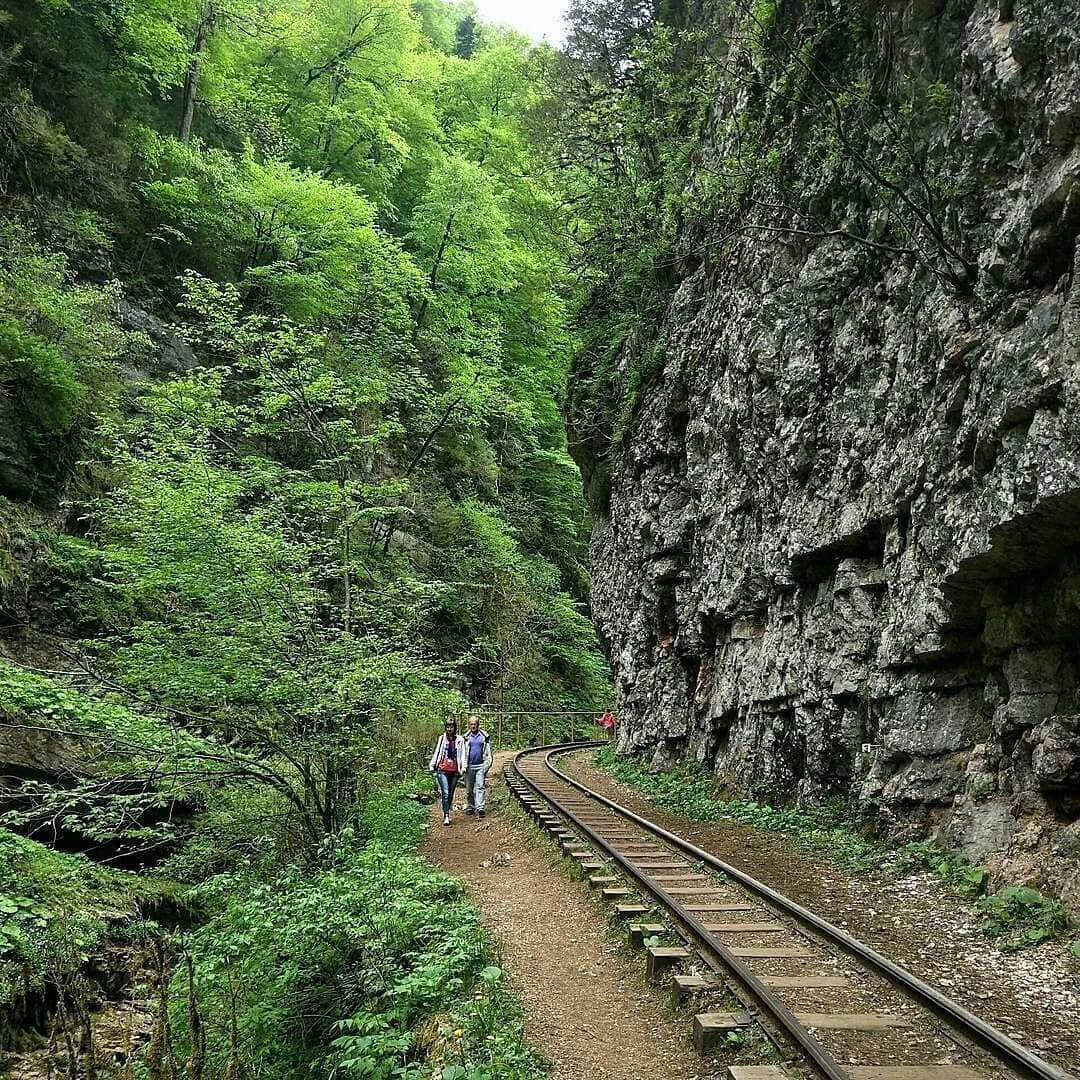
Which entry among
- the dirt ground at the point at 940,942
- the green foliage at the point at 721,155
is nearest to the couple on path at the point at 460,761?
the dirt ground at the point at 940,942

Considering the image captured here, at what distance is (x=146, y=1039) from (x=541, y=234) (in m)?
23.5

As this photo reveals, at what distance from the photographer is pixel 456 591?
81.7 feet

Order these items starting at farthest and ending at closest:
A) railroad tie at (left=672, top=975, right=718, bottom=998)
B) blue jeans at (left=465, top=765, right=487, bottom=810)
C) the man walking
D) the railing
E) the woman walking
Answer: the railing
blue jeans at (left=465, top=765, right=487, bottom=810)
the man walking
the woman walking
railroad tie at (left=672, top=975, right=718, bottom=998)

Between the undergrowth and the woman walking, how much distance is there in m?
3.99

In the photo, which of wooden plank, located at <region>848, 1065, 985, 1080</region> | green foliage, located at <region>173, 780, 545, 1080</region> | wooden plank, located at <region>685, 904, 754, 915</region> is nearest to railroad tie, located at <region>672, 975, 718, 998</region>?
green foliage, located at <region>173, 780, 545, 1080</region>

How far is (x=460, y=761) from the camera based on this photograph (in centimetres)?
1227

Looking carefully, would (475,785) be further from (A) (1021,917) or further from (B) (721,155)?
(B) (721,155)

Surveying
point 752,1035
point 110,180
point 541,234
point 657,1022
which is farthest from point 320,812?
point 541,234

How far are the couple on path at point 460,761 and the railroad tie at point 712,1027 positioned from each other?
7503 mm

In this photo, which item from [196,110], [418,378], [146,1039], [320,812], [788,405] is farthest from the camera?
[196,110]

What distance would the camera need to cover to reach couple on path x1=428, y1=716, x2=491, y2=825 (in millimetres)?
12055

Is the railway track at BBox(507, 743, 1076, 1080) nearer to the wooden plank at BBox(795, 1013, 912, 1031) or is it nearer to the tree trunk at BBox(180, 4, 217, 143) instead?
the wooden plank at BBox(795, 1013, 912, 1031)

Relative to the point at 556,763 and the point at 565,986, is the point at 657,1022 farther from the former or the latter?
the point at 556,763

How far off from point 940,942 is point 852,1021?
7.40ft
